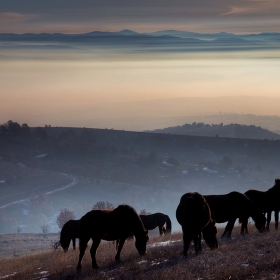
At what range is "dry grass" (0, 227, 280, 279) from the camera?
48.0 feet

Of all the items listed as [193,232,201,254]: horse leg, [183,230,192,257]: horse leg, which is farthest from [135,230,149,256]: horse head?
[193,232,201,254]: horse leg

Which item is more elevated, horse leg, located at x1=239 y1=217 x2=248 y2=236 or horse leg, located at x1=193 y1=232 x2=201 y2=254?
horse leg, located at x1=193 y1=232 x2=201 y2=254

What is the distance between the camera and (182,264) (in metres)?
16.4

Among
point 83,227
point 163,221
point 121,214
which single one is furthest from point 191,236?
point 163,221

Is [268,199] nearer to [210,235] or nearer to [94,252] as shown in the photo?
[210,235]

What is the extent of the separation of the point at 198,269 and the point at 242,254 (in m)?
1.93

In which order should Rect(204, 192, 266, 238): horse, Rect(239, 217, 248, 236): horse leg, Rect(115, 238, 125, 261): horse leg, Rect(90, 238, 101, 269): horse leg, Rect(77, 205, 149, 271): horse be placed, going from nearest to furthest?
Rect(90, 238, 101, 269): horse leg, Rect(77, 205, 149, 271): horse, Rect(115, 238, 125, 261): horse leg, Rect(204, 192, 266, 238): horse, Rect(239, 217, 248, 236): horse leg

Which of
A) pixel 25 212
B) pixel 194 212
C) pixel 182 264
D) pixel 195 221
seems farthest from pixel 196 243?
pixel 25 212

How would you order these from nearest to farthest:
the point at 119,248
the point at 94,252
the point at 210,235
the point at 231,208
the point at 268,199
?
the point at 94,252 → the point at 210,235 → the point at 119,248 → the point at 231,208 → the point at 268,199

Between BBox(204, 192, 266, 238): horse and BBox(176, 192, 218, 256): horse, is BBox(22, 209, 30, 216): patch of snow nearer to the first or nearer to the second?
BBox(204, 192, 266, 238): horse

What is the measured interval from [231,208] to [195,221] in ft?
11.2

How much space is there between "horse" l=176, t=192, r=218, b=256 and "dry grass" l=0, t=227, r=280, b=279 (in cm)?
→ 39

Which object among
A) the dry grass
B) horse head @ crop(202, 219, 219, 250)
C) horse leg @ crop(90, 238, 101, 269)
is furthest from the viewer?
horse head @ crop(202, 219, 219, 250)

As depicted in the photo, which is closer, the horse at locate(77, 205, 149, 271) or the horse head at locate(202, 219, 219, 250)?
the horse head at locate(202, 219, 219, 250)
